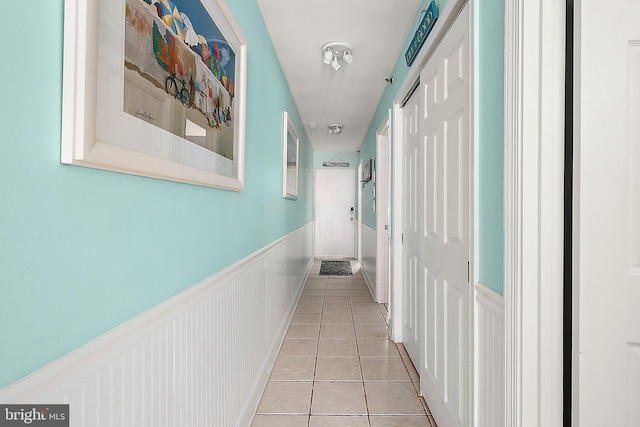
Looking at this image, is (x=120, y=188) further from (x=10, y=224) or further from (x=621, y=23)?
(x=621, y=23)

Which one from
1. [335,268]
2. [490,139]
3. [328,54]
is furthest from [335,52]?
[335,268]

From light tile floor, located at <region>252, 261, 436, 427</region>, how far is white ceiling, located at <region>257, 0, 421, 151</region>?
2486 mm

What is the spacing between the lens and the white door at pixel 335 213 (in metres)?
7.76

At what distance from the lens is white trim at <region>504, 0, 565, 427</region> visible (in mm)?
991

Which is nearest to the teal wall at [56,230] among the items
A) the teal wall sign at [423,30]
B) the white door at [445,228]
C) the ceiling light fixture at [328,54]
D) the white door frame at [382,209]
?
the white door at [445,228]

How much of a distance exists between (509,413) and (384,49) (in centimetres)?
264

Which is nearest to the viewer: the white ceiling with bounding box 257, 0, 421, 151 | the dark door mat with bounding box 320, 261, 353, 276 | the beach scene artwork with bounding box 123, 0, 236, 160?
the beach scene artwork with bounding box 123, 0, 236, 160

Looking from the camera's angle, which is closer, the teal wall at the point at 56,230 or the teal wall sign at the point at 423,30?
the teal wall at the point at 56,230

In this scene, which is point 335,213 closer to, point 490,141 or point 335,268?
point 335,268

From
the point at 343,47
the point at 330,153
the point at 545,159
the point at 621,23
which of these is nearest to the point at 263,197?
the point at 343,47

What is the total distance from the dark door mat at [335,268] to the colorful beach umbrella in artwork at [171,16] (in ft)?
17.1

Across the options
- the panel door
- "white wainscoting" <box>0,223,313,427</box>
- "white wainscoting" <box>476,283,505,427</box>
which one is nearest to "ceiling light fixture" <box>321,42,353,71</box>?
the panel door

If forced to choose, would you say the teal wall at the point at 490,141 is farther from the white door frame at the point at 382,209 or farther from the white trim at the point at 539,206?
the white door frame at the point at 382,209

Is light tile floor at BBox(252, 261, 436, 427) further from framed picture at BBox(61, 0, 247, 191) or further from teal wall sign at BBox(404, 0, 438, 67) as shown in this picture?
teal wall sign at BBox(404, 0, 438, 67)
